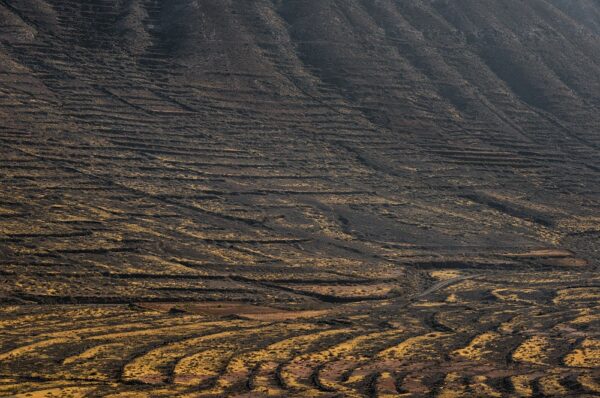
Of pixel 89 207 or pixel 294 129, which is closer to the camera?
pixel 89 207

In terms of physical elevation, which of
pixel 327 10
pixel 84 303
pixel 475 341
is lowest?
pixel 84 303

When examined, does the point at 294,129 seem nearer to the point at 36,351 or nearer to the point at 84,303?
the point at 84,303

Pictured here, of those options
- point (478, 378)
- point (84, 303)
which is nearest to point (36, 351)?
point (84, 303)

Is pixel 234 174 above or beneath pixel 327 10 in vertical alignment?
beneath

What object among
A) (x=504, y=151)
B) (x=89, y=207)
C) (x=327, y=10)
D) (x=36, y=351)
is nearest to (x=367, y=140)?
(x=504, y=151)

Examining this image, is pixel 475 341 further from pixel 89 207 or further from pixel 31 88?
pixel 31 88

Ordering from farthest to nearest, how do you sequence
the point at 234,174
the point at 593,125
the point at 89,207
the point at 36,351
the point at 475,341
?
the point at 593,125
the point at 234,174
the point at 89,207
the point at 475,341
the point at 36,351

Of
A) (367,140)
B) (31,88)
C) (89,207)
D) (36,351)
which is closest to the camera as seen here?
(36,351)
